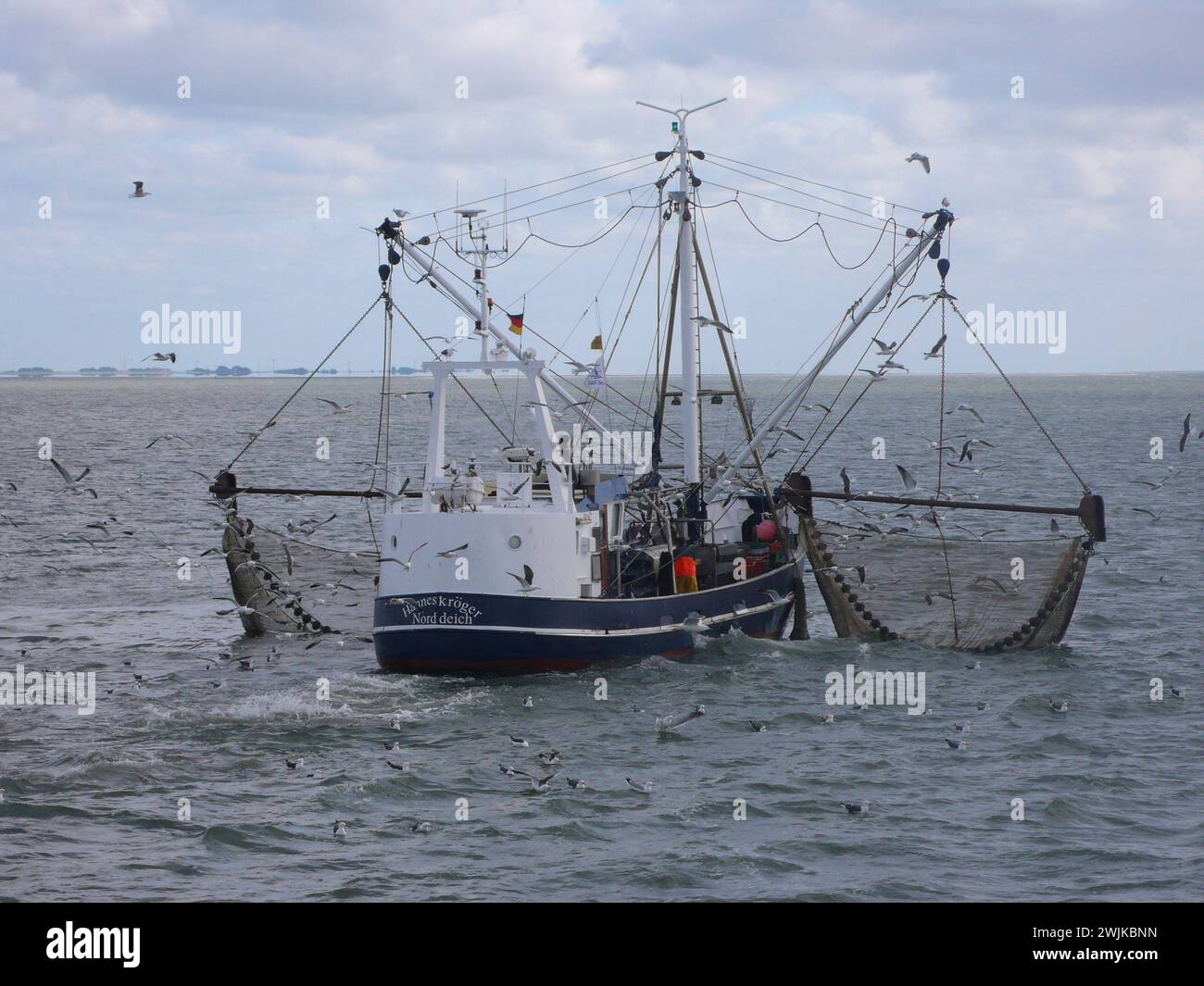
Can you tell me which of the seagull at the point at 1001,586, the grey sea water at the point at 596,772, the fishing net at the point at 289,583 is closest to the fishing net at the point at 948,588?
the seagull at the point at 1001,586

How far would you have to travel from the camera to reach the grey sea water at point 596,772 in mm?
18250

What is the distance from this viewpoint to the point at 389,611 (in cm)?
2777

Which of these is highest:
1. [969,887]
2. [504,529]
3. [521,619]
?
[504,529]

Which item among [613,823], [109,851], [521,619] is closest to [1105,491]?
[521,619]

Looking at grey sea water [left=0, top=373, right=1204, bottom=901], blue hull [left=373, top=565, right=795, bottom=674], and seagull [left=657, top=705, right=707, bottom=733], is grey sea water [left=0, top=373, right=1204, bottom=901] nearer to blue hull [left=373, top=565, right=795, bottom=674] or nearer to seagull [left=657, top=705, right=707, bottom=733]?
seagull [left=657, top=705, right=707, bottom=733]

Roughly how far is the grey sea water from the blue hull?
396 millimetres

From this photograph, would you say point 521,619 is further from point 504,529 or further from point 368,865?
point 368,865

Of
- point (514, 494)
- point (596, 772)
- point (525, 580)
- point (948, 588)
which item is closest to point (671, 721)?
point (596, 772)

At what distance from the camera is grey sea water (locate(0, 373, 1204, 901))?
18250 millimetres

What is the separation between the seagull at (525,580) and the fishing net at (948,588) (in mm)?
7324

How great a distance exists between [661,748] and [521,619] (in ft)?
15.5

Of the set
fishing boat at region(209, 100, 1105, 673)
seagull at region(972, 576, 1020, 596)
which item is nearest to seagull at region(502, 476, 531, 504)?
fishing boat at region(209, 100, 1105, 673)
